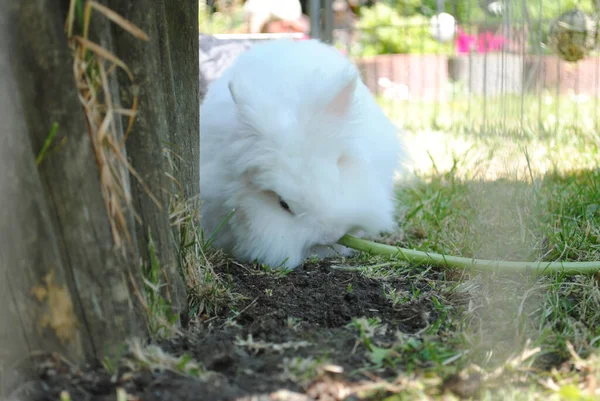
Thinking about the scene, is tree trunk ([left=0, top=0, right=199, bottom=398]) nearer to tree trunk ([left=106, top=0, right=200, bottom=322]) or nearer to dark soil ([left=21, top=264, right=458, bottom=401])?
tree trunk ([left=106, top=0, right=200, bottom=322])

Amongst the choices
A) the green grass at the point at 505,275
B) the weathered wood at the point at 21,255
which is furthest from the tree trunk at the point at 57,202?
the green grass at the point at 505,275

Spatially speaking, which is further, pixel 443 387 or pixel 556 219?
pixel 556 219

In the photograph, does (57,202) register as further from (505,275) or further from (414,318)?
(505,275)

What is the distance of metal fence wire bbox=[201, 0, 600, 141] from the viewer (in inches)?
144

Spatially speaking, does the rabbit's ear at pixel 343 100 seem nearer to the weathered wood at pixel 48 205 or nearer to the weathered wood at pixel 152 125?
the weathered wood at pixel 152 125

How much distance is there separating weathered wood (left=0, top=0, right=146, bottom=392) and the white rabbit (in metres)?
1.14

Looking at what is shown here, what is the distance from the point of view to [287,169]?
2.77m

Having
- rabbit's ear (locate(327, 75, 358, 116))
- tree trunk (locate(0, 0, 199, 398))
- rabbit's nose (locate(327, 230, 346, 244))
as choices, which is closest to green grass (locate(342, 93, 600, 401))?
rabbit's nose (locate(327, 230, 346, 244))

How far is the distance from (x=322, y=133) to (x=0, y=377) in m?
1.63

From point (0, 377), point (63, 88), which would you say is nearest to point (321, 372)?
point (0, 377)

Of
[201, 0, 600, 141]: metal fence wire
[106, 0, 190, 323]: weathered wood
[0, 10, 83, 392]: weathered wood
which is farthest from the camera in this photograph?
[201, 0, 600, 141]: metal fence wire

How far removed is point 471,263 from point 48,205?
5.54ft

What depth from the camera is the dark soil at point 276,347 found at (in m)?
1.69

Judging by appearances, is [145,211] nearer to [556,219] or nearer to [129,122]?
[129,122]
